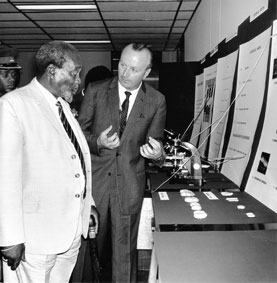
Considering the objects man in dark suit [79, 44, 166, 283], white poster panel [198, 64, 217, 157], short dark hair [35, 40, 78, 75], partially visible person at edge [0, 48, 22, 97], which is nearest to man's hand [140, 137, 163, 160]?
man in dark suit [79, 44, 166, 283]

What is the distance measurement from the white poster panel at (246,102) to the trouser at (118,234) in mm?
678

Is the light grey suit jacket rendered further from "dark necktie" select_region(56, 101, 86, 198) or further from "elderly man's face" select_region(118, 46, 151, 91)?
"elderly man's face" select_region(118, 46, 151, 91)

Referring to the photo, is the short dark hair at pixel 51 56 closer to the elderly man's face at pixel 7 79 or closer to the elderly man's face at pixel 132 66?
the elderly man's face at pixel 132 66

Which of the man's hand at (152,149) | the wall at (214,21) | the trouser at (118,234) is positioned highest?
the wall at (214,21)

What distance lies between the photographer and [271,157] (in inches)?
63.2

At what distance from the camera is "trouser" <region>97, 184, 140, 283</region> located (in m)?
2.22

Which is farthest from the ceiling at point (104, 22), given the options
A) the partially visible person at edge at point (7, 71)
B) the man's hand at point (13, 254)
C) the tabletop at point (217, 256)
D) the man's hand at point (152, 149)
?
the tabletop at point (217, 256)

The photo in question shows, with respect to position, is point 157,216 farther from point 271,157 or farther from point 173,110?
point 173,110

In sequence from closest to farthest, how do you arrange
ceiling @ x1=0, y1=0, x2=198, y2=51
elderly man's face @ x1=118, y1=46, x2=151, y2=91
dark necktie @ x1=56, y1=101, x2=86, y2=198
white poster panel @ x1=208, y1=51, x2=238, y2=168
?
dark necktie @ x1=56, y1=101, x2=86, y2=198, elderly man's face @ x1=118, y1=46, x2=151, y2=91, white poster panel @ x1=208, y1=51, x2=238, y2=168, ceiling @ x1=0, y1=0, x2=198, y2=51

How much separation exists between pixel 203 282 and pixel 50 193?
79 centimetres

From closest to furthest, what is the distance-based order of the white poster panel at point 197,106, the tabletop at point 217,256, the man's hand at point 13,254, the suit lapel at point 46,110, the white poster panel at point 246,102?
the tabletop at point 217,256
the man's hand at point 13,254
the suit lapel at point 46,110
the white poster panel at point 246,102
the white poster panel at point 197,106

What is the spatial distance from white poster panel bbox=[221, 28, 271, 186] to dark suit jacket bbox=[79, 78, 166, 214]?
0.47m

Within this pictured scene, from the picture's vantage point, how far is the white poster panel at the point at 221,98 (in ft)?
8.38

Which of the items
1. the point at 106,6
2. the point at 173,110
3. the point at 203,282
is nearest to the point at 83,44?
the point at 106,6
